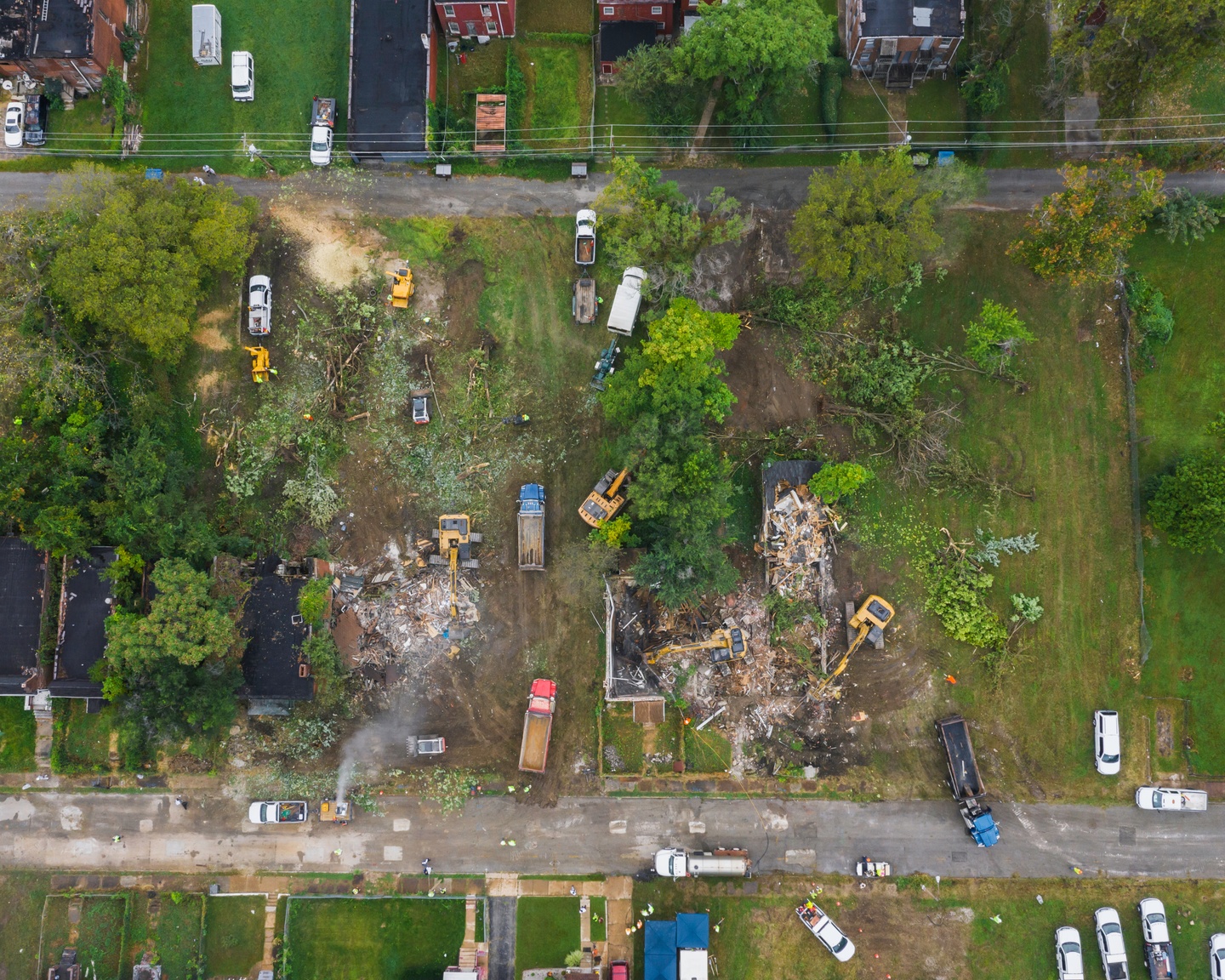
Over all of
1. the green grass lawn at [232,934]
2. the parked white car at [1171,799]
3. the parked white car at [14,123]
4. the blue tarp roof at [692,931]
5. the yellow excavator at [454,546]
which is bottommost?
the green grass lawn at [232,934]

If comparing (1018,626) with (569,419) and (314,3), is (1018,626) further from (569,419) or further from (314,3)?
(314,3)

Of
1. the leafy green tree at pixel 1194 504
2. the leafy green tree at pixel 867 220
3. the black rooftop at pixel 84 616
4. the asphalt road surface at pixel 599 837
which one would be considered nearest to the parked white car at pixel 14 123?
the black rooftop at pixel 84 616

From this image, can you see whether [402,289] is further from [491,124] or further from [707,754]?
[707,754]

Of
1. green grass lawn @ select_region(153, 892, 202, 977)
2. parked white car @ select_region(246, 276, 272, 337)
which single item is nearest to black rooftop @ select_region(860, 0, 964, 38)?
parked white car @ select_region(246, 276, 272, 337)

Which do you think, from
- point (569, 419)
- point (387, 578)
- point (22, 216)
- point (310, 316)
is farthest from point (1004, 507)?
point (22, 216)

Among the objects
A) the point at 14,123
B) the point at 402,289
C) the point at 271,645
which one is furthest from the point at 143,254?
the point at 271,645

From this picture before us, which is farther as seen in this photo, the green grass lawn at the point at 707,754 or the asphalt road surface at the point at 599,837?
the green grass lawn at the point at 707,754

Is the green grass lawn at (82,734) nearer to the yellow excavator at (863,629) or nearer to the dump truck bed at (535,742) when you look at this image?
the dump truck bed at (535,742)

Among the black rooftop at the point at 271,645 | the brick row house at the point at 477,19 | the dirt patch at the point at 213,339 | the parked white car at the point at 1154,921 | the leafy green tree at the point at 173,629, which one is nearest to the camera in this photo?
the leafy green tree at the point at 173,629
